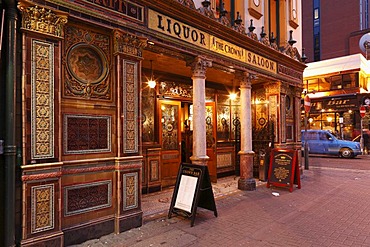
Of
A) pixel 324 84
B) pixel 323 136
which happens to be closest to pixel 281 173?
pixel 323 136

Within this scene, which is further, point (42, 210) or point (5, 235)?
point (42, 210)

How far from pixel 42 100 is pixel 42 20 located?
1.16m

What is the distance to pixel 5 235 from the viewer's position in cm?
354

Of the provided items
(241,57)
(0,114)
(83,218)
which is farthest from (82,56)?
(241,57)

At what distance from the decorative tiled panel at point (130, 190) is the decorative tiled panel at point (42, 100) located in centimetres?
137

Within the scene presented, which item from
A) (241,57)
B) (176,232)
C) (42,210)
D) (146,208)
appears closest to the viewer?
(42,210)

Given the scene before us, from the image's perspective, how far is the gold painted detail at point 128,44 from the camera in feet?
15.6

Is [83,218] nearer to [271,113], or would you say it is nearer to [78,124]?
[78,124]

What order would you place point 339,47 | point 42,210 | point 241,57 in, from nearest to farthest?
point 42,210, point 241,57, point 339,47

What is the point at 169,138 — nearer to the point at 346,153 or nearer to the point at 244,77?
the point at 244,77

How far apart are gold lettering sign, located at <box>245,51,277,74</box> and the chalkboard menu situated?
2.73 m

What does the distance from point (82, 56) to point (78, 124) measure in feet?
3.78

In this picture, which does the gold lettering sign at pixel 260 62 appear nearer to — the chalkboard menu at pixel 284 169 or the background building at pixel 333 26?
the chalkboard menu at pixel 284 169

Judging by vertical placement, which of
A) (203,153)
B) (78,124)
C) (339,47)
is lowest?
(203,153)
